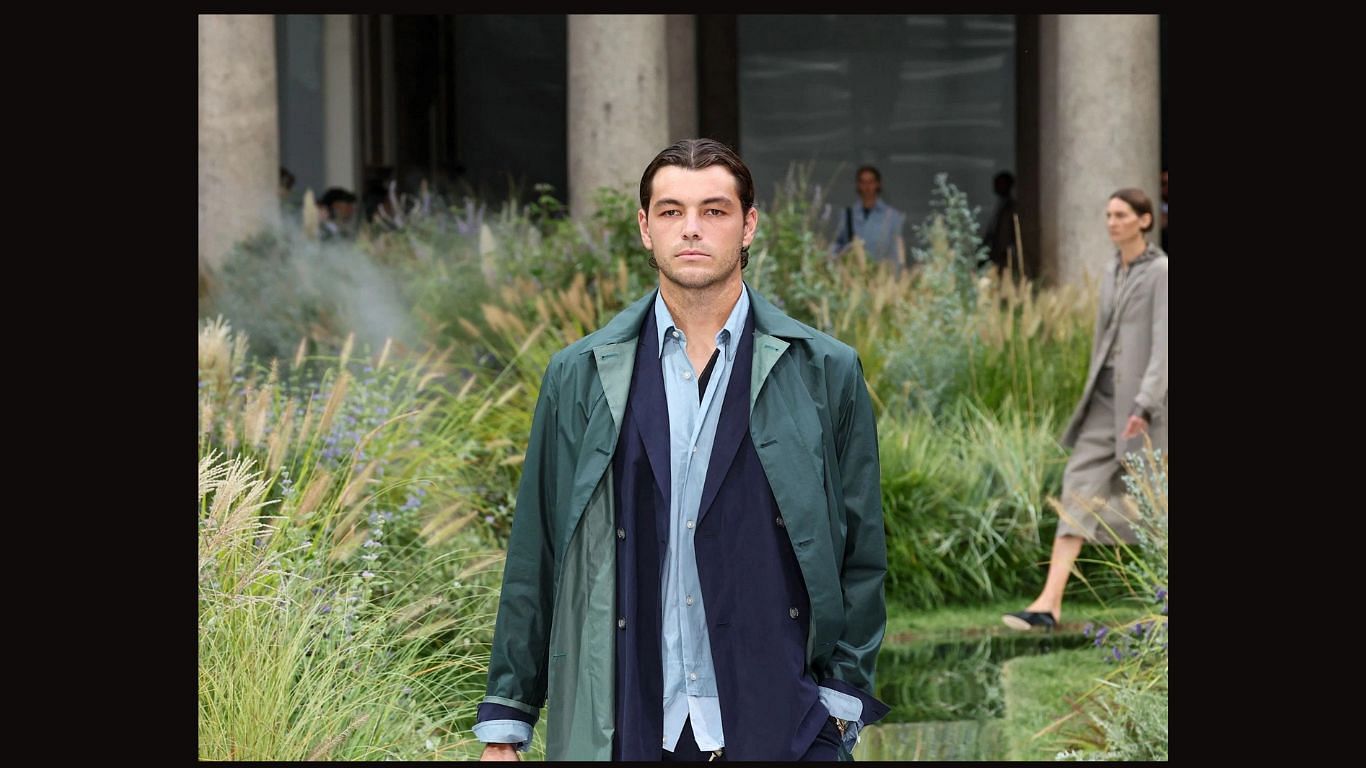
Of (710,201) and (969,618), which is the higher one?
(710,201)

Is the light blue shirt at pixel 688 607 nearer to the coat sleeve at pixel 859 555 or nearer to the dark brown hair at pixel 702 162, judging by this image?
the coat sleeve at pixel 859 555

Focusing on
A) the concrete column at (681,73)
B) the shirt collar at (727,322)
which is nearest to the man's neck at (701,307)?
the shirt collar at (727,322)

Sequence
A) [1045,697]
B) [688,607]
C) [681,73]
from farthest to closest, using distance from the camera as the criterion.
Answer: [681,73]
[1045,697]
[688,607]

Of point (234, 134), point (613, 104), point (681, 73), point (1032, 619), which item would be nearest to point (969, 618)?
point (1032, 619)

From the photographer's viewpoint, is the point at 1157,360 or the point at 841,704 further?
the point at 1157,360

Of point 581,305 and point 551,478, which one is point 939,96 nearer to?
point 581,305

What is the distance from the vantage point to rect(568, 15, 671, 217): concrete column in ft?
40.3

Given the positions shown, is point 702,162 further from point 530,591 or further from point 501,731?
point 501,731

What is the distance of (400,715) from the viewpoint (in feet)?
16.7

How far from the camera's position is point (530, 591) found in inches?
130

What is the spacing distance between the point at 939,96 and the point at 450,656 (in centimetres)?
1765

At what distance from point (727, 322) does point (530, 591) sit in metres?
0.66

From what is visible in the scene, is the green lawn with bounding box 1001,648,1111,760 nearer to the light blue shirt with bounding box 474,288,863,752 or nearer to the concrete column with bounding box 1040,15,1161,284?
the light blue shirt with bounding box 474,288,863,752

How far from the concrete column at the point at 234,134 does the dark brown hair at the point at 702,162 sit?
8397 mm
